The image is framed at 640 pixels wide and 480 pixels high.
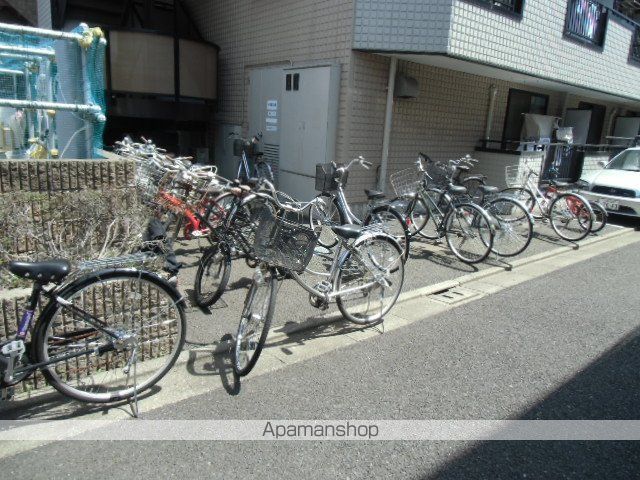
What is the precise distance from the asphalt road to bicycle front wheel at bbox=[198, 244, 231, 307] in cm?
108

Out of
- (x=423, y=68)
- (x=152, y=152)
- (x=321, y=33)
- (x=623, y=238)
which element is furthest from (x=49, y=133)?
(x=623, y=238)

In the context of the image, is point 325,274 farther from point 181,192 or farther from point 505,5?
point 505,5

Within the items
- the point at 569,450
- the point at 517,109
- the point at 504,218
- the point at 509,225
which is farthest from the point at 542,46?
the point at 569,450

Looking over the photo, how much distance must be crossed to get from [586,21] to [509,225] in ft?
23.4

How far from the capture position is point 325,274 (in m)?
4.28

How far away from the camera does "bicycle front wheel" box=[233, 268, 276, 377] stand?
3.29 metres

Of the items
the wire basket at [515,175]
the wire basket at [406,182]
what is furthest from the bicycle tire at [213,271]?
the wire basket at [515,175]

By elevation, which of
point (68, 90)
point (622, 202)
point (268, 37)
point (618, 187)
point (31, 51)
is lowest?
point (622, 202)

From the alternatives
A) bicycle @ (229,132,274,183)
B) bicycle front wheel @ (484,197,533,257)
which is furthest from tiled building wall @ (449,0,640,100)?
bicycle @ (229,132,274,183)

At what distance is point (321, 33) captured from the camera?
817cm

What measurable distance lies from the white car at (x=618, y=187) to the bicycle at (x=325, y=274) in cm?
746

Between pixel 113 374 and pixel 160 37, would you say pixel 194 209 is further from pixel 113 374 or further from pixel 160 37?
pixel 160 37

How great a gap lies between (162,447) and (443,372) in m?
2.11

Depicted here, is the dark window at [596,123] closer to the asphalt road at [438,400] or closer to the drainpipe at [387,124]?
the drainpipe at [387,124]
